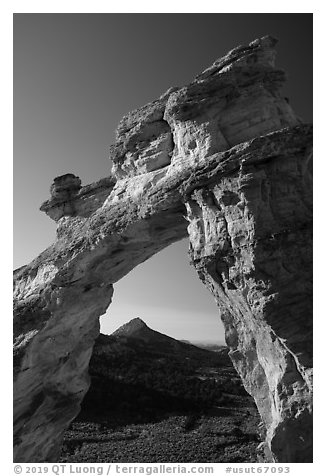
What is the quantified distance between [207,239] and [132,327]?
6104 cm

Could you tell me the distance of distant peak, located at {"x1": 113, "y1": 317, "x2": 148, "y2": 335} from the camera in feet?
233

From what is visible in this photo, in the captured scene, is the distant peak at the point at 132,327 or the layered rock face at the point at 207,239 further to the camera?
the distant peak at the point at 132,327

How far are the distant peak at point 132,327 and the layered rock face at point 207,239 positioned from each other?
51.2 m

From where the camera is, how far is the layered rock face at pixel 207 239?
11312mm

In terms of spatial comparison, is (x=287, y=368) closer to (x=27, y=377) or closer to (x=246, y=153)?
(x=246, y=153)

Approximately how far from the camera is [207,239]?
1338cm

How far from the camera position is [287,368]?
11.2m

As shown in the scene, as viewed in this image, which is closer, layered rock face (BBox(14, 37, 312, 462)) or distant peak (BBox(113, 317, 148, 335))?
layered rock face (BBox(14, 37, 312, 462))

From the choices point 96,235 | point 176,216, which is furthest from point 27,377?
point 176,216

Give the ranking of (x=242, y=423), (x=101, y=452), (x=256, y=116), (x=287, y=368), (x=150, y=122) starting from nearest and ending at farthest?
1. (x=287, y=368)
2. (x=256, y=116)
3. (x=150, y=122)
4. (x=101, y=452)
5. (x=242, y=423)

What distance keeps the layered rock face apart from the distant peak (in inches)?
2016

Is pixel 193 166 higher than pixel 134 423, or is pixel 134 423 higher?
pixel 193 166

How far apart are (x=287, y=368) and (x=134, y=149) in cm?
1088

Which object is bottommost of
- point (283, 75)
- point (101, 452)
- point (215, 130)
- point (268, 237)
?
point (101, 452)
